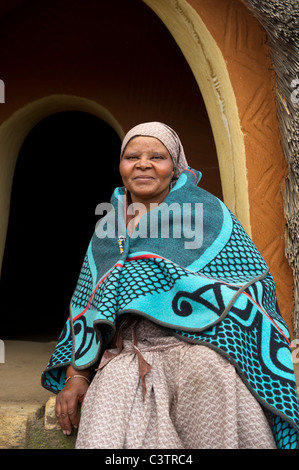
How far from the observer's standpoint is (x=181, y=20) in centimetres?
286

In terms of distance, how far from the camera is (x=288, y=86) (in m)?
2.66

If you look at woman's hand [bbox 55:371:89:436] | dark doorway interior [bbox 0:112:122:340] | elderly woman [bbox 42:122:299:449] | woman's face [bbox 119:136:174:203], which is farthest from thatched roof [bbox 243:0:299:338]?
dark doorway interior [bbox 0:112:122:340]

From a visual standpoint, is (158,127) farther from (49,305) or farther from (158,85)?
(49,305)

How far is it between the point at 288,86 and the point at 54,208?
5.28 metres

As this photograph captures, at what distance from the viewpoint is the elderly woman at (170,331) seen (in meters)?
1.48

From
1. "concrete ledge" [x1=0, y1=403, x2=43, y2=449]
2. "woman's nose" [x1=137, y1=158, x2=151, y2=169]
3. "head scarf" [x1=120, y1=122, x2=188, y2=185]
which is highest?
"head scarf" [x1=120, y1=122, x2=188, y2=185]

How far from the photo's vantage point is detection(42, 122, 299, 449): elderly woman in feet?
4.84

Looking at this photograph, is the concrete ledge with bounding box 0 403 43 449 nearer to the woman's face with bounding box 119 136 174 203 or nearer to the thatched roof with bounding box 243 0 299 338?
the woman's face with bounding box 119 136 174 203

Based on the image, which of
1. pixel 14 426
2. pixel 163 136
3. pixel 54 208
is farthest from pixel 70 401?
pixel 54 208

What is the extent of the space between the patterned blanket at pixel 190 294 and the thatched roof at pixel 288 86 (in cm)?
87

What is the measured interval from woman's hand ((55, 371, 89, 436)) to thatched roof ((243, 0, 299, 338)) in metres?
1.46

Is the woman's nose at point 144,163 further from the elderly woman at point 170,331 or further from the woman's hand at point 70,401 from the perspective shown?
the woman's hand at point 70,401

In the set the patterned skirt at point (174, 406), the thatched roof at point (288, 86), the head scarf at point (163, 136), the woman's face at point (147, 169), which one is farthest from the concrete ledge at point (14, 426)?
the thatched roof at point (288, 86)
